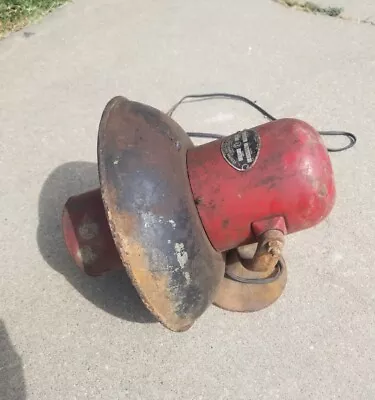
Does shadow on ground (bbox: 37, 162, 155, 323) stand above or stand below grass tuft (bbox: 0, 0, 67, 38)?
below

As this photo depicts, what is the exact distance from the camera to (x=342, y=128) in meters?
2.63

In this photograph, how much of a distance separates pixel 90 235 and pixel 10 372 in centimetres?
57

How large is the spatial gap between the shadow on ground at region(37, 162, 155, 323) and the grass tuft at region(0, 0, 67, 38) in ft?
3.54

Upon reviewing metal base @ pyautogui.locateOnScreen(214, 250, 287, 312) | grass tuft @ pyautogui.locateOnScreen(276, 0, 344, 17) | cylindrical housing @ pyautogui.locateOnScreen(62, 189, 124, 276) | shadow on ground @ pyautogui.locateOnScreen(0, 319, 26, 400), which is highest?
cylindrical housing @ pyautogui.locateOnScreen(62, 189, 124, 276)

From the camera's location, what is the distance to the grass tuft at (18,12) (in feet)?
9.94

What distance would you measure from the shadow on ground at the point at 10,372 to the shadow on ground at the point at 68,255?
0.31 metres

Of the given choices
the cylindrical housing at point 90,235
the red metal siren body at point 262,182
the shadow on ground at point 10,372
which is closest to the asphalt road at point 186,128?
the shadow on ground at point 10,372

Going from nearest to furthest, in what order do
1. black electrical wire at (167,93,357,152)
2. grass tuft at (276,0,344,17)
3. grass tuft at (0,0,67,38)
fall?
black electrical wire at (167,93,357,152), grass tuft at (0,0,67,38), grass tuft at (276,0,344,17)

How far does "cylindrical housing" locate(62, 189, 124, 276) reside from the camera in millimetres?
1730

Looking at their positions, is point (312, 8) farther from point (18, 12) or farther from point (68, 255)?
point (68, 255)

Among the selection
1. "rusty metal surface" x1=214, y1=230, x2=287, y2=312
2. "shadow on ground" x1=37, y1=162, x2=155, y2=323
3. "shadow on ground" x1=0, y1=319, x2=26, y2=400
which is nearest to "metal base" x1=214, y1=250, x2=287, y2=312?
"rusty metal surface" x1=214, y1=230, x2=287, y2=312

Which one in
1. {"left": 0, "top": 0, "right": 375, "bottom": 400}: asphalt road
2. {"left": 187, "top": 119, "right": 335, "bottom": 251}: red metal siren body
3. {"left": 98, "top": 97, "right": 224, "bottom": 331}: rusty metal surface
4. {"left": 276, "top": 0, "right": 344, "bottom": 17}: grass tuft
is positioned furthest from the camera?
{"left": 276, "top": 0, "right": 344, "bottom": 17}: grass tuft

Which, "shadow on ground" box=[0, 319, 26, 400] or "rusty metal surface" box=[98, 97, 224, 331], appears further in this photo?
"shadow on ground" box=[0, 319, 26, 400]

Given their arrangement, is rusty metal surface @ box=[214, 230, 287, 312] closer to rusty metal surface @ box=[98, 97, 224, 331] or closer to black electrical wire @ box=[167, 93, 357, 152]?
rusty metal surface @ box=[98, 97, 224, 331]
